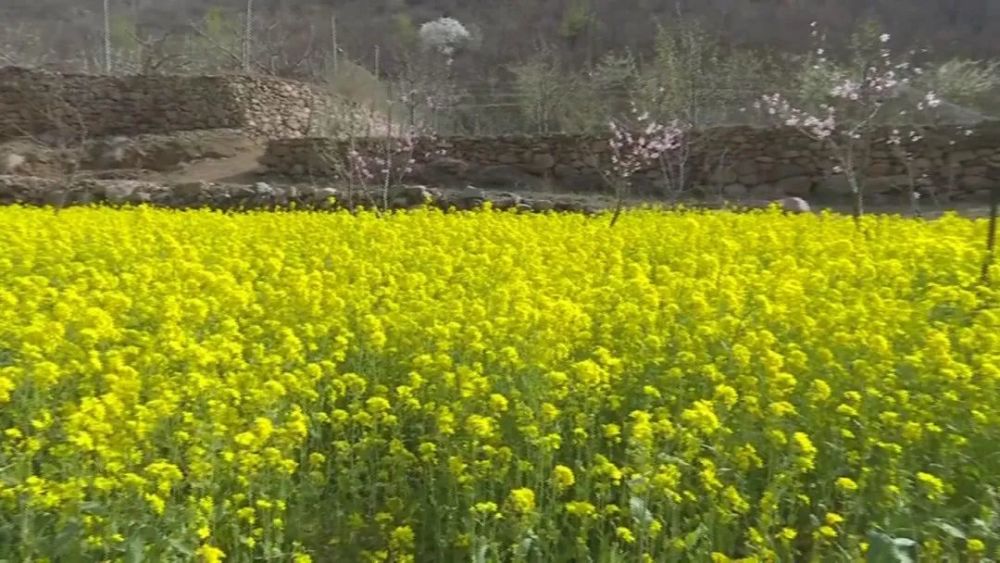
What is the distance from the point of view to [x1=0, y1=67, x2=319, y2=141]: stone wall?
921 inches

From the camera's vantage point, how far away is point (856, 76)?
71.8ft

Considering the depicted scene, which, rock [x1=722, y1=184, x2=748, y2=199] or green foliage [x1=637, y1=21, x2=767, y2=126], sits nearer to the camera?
rock [x1=722, y1=184, x2=748, y2=199]

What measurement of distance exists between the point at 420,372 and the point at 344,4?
4777 centimetres

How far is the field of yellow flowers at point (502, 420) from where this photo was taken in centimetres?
306

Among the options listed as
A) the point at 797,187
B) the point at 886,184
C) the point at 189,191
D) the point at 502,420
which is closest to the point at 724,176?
the point at 797,187

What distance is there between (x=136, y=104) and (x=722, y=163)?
13.4 m

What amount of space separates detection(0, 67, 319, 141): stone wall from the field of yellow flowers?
18245mm

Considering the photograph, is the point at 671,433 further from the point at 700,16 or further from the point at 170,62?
the point at 700,16

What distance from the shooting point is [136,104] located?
2406 centimetres

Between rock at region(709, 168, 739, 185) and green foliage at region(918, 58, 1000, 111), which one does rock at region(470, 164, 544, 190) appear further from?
green foliage at region(918, 58, 1000, 111)

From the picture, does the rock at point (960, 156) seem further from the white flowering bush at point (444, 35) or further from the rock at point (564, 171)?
the white flowering bush at point (444, 35)

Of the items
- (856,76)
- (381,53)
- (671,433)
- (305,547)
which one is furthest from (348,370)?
(381,53)

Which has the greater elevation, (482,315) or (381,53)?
(381,53)

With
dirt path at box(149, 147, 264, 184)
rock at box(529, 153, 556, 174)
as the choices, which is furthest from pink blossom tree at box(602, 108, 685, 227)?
dirt path at box(149, 147, 264, 184)
